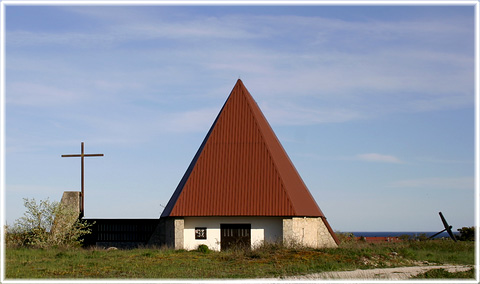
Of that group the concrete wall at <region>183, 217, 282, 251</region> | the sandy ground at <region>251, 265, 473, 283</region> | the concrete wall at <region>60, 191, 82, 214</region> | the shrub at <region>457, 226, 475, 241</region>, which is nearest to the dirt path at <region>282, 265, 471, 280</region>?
the sandy ground at <region>251, 265, 473, 283</region>

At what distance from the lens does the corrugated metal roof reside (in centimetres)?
3005

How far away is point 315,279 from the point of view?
724 inches

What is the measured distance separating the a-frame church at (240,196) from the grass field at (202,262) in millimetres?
2108

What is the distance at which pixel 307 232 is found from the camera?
3056cm

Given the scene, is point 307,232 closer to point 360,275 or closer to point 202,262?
point 202,262

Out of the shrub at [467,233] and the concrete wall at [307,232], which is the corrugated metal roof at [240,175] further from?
the shrub at [467,233]

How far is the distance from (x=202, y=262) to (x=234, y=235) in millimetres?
6481

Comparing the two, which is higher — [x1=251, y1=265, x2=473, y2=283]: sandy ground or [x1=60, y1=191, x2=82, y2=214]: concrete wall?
[x1=60, y1=191, x2=82, y2=214]: concrete wall

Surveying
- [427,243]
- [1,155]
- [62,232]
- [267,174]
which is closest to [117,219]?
[62,232]

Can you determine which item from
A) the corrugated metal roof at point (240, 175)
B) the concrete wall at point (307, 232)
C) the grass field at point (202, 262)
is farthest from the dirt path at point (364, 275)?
the corrugated metal roof at point (240, 175)

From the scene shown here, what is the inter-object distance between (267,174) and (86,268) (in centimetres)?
1237

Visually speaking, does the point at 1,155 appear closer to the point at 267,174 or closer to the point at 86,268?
the point at 86,268

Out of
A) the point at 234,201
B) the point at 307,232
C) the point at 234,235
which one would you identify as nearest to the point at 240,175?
the point at 234,201

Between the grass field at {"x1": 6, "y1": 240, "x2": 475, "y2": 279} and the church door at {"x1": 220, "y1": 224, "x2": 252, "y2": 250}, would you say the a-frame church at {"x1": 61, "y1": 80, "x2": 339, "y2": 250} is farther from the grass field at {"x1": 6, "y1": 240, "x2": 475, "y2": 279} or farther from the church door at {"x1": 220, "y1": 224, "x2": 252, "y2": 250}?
the grass field at {"x1": 6, "y1": 240, "x2": 475, "y2": 279}
